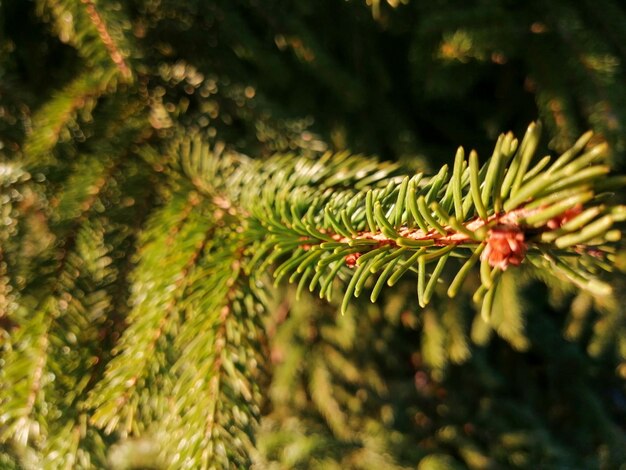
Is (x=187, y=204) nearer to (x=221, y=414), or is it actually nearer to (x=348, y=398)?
(x=221, y=414)

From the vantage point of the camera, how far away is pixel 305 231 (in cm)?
51

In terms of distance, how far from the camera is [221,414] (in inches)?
21.9

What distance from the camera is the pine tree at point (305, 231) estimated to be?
443 mm

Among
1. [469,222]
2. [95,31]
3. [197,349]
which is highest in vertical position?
[95,31]

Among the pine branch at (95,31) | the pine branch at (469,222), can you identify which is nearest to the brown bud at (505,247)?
the pine branch at (469,222)

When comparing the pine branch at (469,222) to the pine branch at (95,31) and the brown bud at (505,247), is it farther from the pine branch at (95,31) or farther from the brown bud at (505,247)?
the pine branch at (95,31)

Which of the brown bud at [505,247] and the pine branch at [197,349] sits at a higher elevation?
the brown bud at [505,247]

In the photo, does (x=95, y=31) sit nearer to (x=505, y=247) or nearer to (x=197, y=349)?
(x=197, y=349)

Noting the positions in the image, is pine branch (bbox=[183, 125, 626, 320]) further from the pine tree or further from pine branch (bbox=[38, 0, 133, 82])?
pine branch (bbox=[38, 0, 133, 82])

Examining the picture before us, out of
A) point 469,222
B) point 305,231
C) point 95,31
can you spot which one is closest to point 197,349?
point 305,231

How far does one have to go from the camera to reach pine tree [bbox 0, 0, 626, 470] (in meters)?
0.44

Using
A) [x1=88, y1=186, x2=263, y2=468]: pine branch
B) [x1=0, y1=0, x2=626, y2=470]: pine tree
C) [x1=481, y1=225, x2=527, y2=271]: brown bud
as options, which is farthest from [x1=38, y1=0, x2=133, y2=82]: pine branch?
[x1=481, y1=225, x2=527, y2=271]: brown bud

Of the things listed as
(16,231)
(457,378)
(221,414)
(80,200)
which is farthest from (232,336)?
(457,378)

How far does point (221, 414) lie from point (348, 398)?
821mm
